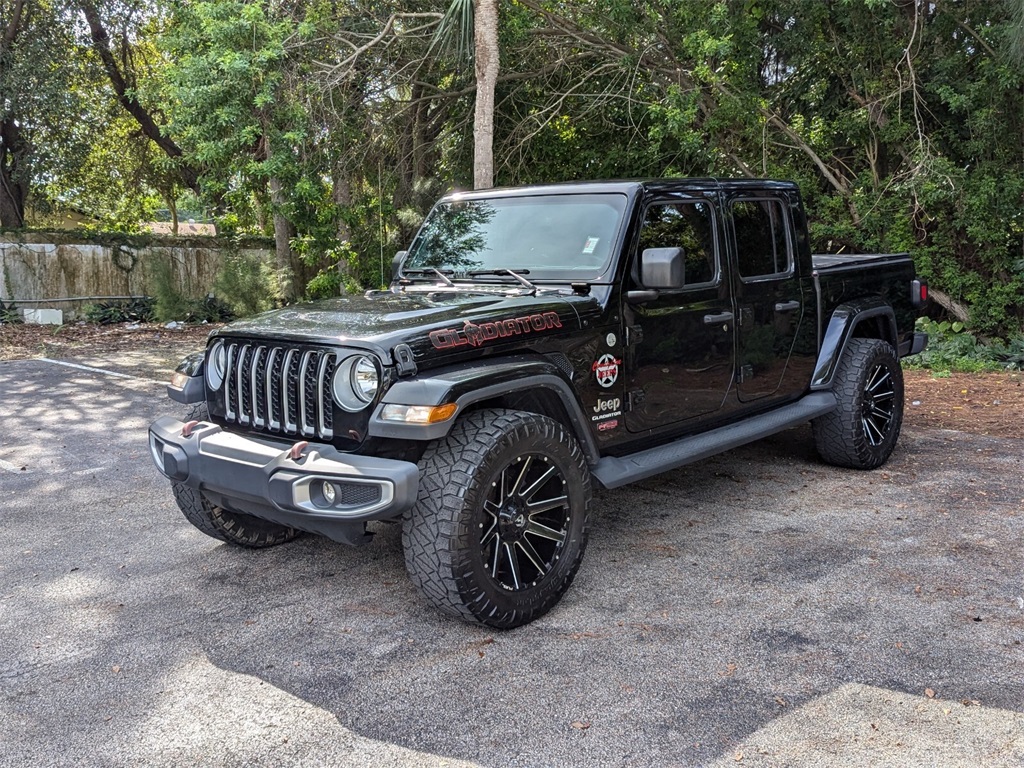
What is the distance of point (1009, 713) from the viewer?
9.73 feet

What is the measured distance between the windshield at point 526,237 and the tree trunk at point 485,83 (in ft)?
14.0

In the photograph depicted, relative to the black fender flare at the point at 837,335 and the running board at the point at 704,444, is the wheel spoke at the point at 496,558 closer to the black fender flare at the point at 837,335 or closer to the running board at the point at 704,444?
the running board at the point at 704,444

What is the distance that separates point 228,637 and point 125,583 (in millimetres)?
888

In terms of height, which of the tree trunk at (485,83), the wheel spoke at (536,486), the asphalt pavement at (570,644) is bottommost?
the asphalt pavement at (570,644)

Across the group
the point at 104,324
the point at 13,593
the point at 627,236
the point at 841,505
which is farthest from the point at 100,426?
the point at 104,324

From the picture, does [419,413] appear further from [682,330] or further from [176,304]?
[176,304]

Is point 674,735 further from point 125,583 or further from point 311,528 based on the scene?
point 125,583

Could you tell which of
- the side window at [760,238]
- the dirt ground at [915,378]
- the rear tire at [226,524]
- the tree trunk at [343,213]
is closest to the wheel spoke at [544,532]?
the rear tire at [226,524]

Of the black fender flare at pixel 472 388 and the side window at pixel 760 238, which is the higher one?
the side window at pixel 760 238

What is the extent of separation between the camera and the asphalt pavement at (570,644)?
112 inches

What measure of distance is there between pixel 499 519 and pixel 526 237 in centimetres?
167

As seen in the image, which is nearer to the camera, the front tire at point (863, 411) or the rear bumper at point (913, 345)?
the front tire at point (863, 411)

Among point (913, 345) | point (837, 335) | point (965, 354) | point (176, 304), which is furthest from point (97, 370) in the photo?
point (965, 354)

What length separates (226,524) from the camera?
14.4 ft
